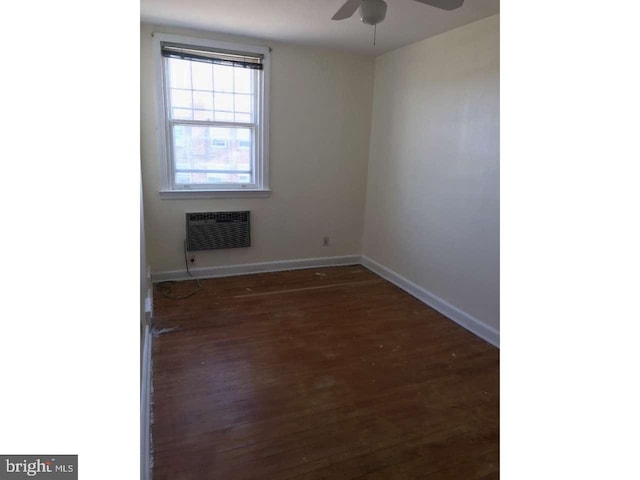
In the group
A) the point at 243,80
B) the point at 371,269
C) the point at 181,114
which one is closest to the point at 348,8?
the point at 243,80

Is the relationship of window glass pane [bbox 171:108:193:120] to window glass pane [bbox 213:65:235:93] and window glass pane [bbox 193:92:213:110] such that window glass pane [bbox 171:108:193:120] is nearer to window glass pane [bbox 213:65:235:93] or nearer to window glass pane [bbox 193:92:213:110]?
window glass pane [bbox 193:92:213:110]

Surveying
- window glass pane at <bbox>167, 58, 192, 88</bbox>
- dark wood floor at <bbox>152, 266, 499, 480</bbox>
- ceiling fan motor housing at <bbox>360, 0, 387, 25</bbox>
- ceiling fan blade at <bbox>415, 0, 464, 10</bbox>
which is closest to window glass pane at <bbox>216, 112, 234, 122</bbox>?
window glass pane at <bbox>167, 58, 192, 88</bbox>

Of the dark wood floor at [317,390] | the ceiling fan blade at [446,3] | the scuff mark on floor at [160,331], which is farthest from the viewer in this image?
the scuff mark on floor at [160,331]

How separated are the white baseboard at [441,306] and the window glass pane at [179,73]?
2.76m

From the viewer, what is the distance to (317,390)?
2.41 metres

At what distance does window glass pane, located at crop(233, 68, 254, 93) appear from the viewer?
3943 millimetres

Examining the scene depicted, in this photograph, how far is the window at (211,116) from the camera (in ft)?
12.1

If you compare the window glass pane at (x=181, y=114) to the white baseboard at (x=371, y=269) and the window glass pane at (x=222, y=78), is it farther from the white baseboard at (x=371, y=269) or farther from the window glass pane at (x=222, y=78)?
the white baseboard at (x=371, y=269)

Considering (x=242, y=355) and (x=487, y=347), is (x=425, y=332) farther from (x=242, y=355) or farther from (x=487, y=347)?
(x=242, y=355)

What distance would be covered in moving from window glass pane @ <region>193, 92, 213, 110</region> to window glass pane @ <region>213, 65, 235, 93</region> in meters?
0.10

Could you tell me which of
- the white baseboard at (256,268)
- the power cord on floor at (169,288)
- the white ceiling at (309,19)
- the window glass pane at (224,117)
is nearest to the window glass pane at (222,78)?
the window glass pane at (224,117)

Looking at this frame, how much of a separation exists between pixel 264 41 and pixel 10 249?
4.00m

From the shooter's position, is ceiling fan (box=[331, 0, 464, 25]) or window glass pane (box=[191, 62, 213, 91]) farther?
window glass pane (box=[191, 62, 213, 91])
